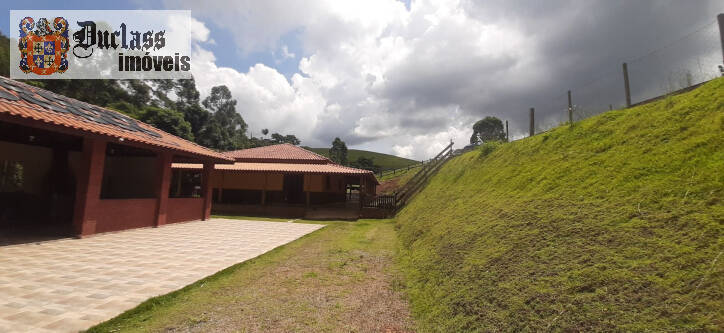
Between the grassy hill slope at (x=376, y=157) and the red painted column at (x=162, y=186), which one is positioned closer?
the red painted column at (x=162, y=186)

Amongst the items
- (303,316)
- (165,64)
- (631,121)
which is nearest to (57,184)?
(303,316)

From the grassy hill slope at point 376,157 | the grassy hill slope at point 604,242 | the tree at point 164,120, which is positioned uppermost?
the grassy hill slope at point 376,157

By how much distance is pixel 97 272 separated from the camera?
4965 millimetres

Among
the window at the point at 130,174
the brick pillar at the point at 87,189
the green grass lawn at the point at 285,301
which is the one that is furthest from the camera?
the window at the point at 130,174

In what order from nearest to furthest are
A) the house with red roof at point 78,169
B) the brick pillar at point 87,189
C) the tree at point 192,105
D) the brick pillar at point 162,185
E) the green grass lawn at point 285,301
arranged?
the green grass lawn at point 285,301 → the house with red roof at point 78,169 → the brick pillar at point 87,189 → the brick pillar at point 162,185 → the tree at point 192,105

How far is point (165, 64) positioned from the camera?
49031 mm

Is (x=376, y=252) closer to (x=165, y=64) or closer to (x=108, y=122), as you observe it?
(x=108, y=122)

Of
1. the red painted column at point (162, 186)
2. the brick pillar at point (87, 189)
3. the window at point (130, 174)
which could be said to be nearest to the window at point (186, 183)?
the window at point (130, 174)

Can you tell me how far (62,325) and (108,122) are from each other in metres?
8.74

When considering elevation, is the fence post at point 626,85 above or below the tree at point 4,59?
below

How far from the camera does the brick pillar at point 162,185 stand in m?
10.7

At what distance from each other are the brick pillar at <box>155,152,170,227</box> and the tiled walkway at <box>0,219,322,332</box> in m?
1.76

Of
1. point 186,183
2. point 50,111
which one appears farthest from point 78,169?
point 186,183

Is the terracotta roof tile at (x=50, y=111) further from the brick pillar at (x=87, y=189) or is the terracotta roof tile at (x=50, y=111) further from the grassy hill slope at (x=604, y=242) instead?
the grassy hill slope at (x=604, y=242)
